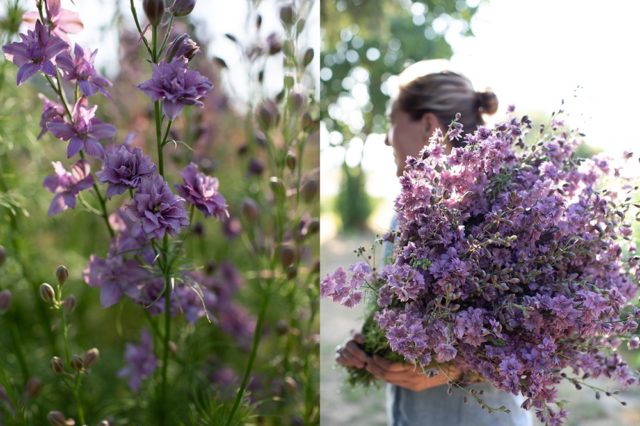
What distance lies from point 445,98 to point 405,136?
0.10m

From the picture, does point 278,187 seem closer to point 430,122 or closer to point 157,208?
point 430,122

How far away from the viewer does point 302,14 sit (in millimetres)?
1488

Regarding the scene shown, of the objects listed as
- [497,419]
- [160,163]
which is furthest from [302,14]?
[497,419]

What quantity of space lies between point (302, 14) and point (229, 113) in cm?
120

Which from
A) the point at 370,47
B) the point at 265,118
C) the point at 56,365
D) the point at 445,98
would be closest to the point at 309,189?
the point at 265,118

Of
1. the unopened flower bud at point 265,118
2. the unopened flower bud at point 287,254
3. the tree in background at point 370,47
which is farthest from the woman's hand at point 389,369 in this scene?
the tree in background at point 370,47

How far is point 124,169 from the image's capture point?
3.28ft

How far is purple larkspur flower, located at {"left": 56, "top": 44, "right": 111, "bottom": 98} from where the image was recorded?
Result: 103 cm

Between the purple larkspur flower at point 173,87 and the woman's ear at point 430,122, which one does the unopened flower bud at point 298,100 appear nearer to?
the woman's ear at point 430,122

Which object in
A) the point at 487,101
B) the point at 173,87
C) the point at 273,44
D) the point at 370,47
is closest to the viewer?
the point at 173,87

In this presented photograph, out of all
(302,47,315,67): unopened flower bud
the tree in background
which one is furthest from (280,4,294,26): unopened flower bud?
the tree in background

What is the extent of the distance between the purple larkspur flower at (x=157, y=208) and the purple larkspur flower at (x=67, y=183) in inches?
7.1

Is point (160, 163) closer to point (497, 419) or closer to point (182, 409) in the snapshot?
point (497, 419)

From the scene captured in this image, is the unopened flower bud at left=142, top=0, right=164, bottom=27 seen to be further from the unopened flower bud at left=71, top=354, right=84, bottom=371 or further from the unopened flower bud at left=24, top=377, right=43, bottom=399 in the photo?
the unopened flower bud at left=24, top=377, right=43, bottom=399
